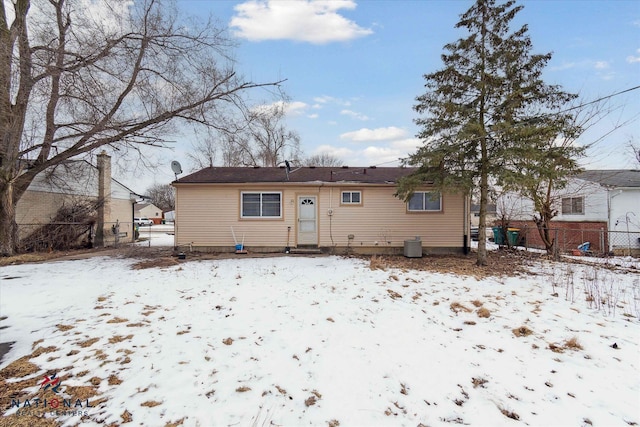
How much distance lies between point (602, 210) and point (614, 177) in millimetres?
2736

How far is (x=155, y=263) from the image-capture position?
9.19 meters

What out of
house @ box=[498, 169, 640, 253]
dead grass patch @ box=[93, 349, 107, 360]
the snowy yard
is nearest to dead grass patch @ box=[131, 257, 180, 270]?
the snowy yard

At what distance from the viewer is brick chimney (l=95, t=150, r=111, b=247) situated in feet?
49.7

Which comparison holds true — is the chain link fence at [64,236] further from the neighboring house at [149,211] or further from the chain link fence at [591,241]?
the neighboring house at [149,211]

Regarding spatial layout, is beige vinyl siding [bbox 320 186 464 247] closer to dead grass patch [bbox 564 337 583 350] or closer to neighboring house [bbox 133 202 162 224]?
dead grass patch [bbox 564 337 583 350]

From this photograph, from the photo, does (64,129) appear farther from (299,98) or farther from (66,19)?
(299,98)

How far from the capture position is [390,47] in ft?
34.9

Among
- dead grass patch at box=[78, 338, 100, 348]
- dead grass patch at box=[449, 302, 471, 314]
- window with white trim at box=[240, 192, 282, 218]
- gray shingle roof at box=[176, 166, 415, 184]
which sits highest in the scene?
gray shingle roof at box=[176, 166, 415, 184]

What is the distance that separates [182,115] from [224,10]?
13.5 ft

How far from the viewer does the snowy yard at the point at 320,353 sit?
2594 mm

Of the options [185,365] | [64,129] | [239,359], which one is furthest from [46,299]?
[64,129]

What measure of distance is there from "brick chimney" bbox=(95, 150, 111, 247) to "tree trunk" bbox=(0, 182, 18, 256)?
438 centimetres

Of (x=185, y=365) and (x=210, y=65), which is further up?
(x=210, y=65)

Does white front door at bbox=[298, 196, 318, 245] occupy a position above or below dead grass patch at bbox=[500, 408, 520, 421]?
above
